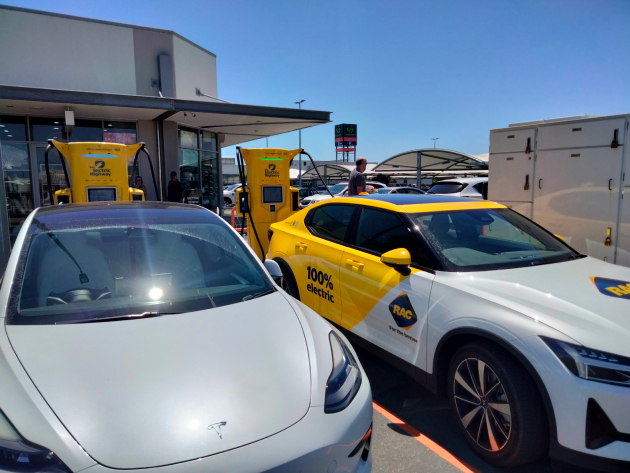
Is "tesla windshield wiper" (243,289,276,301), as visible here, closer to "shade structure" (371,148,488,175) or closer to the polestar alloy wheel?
the polestar alloy wheel

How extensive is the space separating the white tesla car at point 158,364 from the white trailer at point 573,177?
4.79m

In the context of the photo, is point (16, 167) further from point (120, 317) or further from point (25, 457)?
point (25, 457)

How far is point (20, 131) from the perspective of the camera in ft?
39.5

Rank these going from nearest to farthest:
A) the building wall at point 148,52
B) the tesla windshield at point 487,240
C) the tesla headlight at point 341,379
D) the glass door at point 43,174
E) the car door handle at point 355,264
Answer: the tesla headlight at point 341,379 → the tesla windshield at point 487,240 → the car door handle at point 355,264 → the glass door at point 43,174 → the building wall at point 148,52

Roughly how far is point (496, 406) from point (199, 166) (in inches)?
552

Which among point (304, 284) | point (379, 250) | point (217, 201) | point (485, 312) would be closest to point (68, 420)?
point (485, 312)

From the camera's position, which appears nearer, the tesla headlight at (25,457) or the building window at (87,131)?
the tesla headlight at (25,457)

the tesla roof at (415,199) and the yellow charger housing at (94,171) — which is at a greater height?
the yellow charger housing at (94,171)


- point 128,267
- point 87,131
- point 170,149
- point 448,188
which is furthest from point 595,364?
point 87,131

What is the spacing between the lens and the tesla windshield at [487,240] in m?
3.19

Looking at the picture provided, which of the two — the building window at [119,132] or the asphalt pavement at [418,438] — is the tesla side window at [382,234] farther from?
the building window at [119,132]

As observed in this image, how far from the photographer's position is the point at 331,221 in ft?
14.6

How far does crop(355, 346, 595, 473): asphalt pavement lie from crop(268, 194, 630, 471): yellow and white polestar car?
17 centimetres

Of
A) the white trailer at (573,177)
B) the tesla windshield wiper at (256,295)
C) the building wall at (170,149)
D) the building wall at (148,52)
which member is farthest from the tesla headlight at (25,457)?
the building wall at (148,52)
